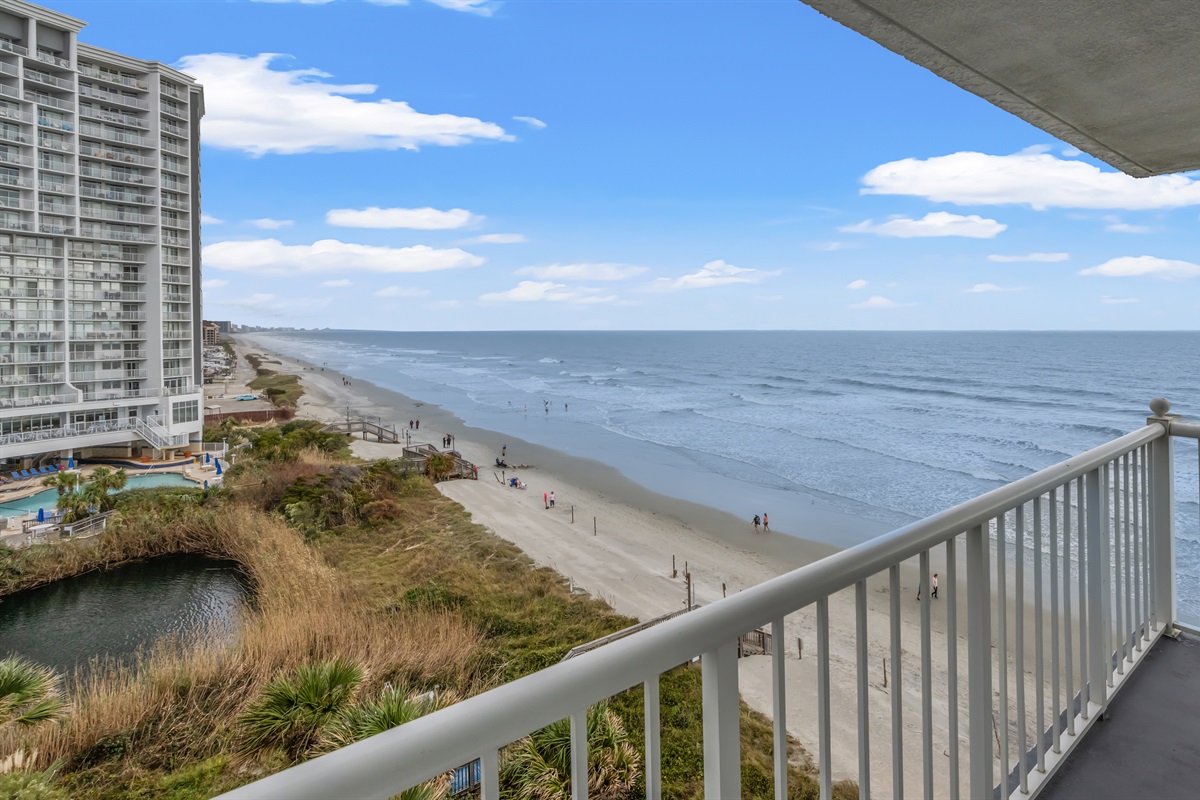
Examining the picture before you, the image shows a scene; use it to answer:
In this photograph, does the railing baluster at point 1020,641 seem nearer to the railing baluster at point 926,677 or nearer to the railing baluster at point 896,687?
the railing baluster at point 926,677

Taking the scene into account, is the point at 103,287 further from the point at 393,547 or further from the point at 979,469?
the point at 979,469

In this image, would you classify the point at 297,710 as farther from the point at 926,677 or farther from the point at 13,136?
the point at 13,136

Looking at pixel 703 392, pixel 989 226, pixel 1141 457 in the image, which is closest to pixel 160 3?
pixel 703 392

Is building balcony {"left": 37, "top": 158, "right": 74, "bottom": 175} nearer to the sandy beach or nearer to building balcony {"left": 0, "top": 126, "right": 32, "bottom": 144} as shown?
building balcony {"left": 0, "top": 126, "right": 32, "bottom": 144}

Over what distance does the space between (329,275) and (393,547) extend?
193ft

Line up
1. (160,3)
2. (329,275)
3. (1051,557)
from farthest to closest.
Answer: (329,275), (160,3), (1051,557)

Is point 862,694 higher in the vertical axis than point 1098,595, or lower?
higher

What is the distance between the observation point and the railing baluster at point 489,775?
494 mm

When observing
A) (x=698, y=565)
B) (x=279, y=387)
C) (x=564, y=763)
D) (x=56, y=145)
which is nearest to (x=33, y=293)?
(x=56, y=145)

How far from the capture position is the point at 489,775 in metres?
0.50

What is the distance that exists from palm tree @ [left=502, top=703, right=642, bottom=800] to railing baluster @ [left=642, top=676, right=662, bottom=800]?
3514mm

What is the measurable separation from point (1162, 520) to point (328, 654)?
26.8 ft

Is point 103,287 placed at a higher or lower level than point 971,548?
higher

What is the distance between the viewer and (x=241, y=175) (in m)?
55.4
